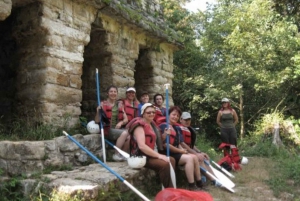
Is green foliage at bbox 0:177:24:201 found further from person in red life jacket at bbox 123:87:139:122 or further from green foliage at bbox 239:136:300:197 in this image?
green foliage at bbox 239:136:300:197

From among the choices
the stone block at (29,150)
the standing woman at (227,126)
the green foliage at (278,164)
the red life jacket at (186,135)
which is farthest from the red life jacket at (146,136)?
the standing woman at (227,126)

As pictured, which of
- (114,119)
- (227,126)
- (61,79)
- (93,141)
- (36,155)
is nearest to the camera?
(36,155)

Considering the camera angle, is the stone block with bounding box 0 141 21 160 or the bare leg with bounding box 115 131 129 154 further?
the bare leg with bounding box 115 131 129 154

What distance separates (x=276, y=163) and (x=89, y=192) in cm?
497

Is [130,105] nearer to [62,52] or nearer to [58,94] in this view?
[58,94]

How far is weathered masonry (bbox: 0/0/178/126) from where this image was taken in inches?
180

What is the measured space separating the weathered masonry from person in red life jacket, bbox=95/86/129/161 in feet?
1.53

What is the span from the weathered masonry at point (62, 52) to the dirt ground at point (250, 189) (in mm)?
2459

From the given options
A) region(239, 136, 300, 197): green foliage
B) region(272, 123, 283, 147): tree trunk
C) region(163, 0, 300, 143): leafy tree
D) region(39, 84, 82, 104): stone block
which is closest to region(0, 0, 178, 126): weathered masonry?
region(39, 84, 82, 104): stone block

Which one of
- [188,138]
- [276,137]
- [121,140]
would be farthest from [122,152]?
[276,137]

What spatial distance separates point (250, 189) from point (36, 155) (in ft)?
10.4

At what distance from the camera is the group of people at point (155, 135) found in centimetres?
404

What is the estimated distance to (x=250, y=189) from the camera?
192 inches

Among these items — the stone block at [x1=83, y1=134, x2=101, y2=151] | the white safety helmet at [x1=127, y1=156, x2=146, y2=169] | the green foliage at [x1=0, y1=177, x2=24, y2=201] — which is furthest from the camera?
the stone block at [x1=83, y1=134, x2=101, y2=151]
